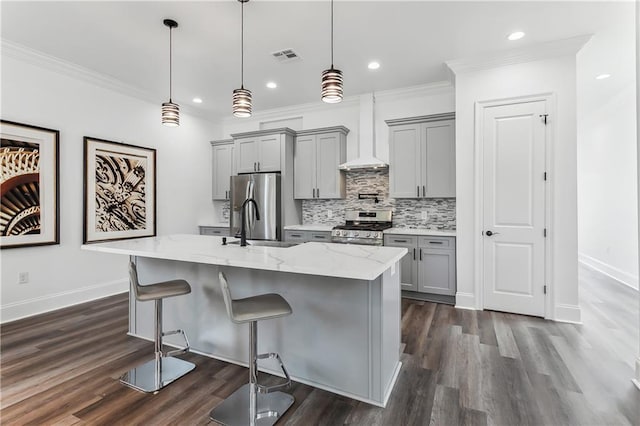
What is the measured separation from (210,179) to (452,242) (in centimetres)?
446

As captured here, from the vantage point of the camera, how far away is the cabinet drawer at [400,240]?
412 cm

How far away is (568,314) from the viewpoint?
3307mm

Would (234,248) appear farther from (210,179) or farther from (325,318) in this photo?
(210,179)

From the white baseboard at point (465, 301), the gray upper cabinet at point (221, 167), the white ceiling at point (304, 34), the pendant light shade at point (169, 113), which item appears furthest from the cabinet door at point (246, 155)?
the white baseboard at point (465, 301)

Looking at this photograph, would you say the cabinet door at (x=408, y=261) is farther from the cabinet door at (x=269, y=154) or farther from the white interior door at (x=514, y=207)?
the cabinet door at (x=269, y=154)

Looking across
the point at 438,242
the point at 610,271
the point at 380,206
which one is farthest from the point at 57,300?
the point at 610,271

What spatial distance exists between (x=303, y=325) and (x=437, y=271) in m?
2.37

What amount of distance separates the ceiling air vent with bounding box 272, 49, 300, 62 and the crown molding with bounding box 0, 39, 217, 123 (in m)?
2.36

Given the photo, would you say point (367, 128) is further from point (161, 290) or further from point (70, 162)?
Answer: point (70, 162)

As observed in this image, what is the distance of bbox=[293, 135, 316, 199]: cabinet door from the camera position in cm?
514

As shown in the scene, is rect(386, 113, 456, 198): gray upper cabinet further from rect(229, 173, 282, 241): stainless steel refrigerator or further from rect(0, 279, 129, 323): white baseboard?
rect(0, 279, 129, 323): white baseboard

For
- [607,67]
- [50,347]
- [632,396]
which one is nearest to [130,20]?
[50,347]

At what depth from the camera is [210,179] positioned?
20.0ft

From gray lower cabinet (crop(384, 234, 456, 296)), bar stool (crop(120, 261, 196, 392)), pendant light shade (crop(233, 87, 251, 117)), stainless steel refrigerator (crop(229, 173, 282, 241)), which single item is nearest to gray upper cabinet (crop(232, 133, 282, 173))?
stainless steel refrigerator (crop(229, 173, 282, 241))
